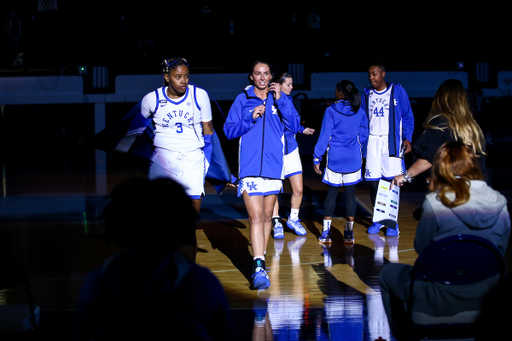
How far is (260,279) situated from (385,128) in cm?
239

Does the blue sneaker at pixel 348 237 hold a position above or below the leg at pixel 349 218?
below

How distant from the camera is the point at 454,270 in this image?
7.96ft

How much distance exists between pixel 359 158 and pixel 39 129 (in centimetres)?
1298

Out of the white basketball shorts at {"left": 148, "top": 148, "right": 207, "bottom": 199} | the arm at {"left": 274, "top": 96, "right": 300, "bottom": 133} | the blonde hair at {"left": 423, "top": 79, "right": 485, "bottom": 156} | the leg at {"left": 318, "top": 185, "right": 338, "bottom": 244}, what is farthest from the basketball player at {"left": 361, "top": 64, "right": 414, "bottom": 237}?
the white basketball shorts at {"left": 148, "top": 148, "right": 207, "bottom": 199}

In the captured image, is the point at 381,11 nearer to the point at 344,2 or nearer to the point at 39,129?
the point at 344,2

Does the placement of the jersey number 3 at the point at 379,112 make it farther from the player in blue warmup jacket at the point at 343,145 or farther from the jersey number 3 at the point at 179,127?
the jersey number 3 at the point at 179,127

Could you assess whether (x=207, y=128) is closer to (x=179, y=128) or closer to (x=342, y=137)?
(x=179, y=128)

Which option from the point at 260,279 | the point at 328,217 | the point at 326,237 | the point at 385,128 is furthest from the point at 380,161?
the point at 260,279

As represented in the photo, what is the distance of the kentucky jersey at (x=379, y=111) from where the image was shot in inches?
225

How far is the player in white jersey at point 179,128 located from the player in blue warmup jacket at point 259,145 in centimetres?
28

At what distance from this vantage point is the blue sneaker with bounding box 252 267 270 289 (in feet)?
13.6

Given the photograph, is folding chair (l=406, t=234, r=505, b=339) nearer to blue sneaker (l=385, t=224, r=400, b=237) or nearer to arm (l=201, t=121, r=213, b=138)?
arm (l=201, t=121, r=213, b=138)

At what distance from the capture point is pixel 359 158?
559 centimetres

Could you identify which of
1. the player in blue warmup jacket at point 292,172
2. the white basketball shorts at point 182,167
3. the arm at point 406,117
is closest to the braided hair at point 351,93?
the player in blue warmup jacket at point 292,172
